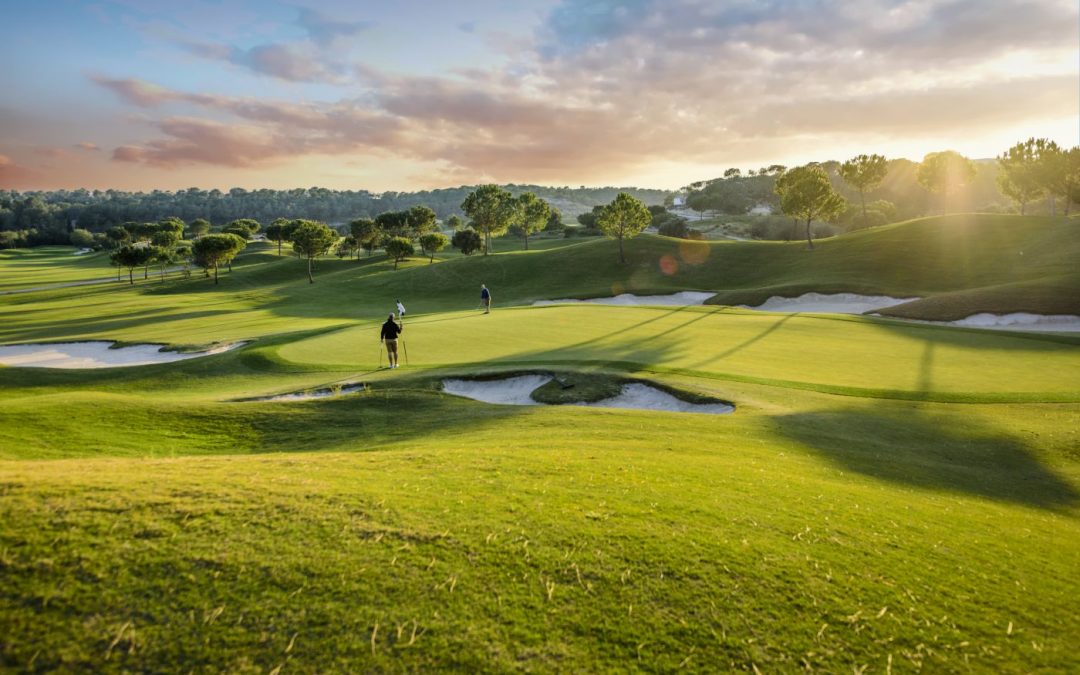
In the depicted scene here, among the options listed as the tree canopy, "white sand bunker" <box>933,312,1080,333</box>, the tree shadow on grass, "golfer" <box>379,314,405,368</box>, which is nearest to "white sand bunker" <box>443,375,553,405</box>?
A: "golfer" <box>379,314,405,368</box>

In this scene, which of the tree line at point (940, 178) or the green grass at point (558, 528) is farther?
the tree line at point (940, 178)

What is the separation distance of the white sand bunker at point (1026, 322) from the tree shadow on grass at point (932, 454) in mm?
28028

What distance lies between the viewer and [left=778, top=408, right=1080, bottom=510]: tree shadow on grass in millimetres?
11406

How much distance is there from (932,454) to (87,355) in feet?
144

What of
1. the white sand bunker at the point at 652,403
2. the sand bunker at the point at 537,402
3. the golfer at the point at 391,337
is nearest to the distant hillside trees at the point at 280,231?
the golfer at the point at 391,337

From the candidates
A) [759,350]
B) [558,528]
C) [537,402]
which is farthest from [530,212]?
[558,528]

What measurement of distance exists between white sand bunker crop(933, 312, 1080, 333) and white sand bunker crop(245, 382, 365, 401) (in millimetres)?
40053

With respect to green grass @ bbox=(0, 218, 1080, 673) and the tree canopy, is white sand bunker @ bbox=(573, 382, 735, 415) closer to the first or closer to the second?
green grass @ bbox=(0, 218, 1080, 673)

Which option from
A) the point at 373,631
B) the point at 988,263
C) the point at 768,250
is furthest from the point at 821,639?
the point at 768,250

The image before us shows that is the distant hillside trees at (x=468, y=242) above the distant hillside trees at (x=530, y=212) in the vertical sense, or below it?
below

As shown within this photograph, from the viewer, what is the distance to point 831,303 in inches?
2010

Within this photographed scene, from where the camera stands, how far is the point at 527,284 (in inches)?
2928

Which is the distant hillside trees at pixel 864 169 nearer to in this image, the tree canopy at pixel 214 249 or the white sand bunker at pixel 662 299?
the white sand bunker at pixel 662 299

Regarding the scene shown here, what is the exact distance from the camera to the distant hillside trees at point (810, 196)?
7206 centimetres
